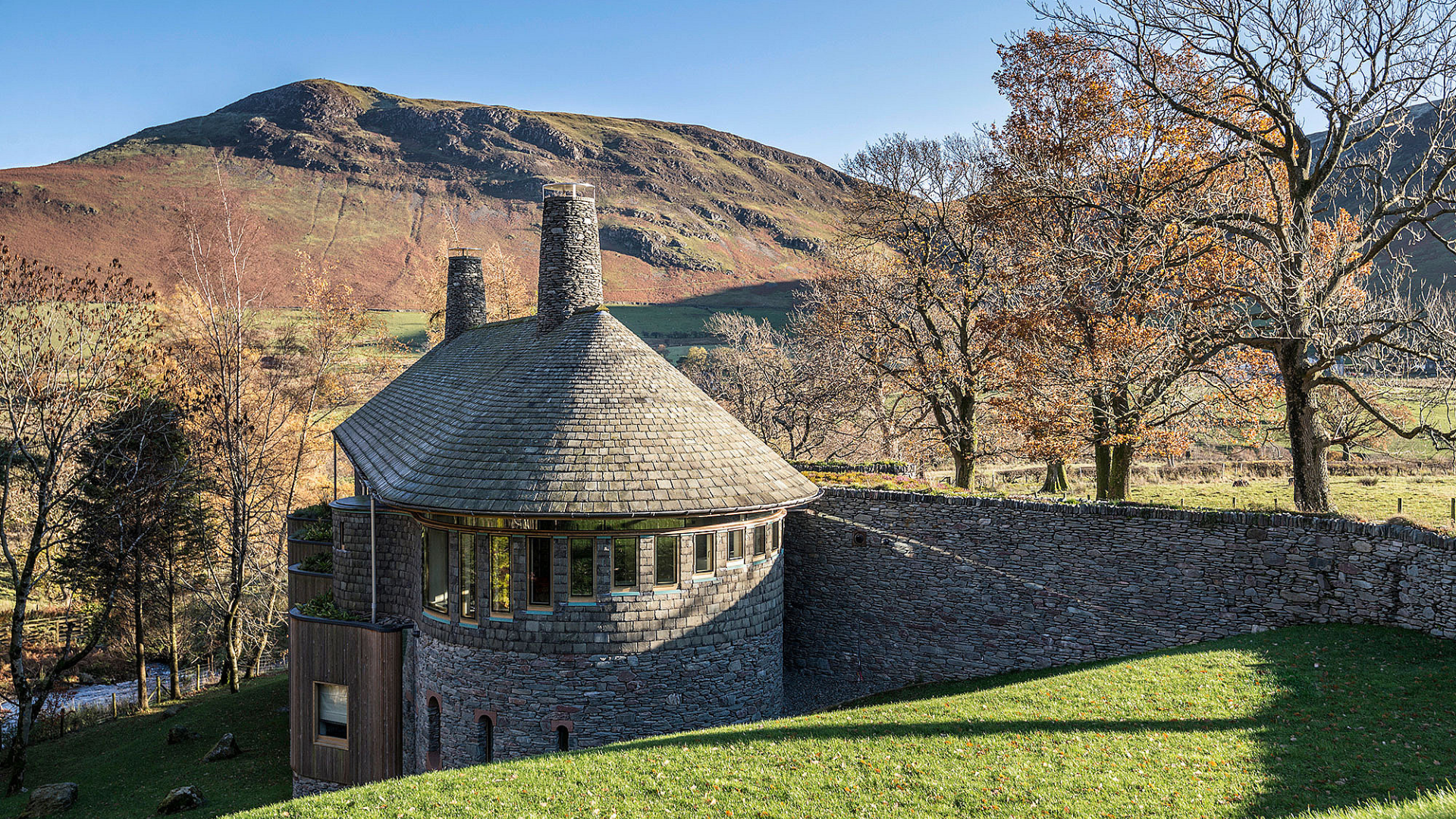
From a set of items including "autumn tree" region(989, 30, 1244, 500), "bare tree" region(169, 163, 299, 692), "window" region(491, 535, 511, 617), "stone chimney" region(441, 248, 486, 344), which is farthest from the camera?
"bare tree" region(169, 163, 299, 692)

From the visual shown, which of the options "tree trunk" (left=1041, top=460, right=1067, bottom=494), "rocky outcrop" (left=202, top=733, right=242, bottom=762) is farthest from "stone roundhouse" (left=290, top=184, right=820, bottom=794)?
"tree trunk" (left=1041, top=460, right=1067, bottom=494)

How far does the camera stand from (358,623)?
51.6 feet

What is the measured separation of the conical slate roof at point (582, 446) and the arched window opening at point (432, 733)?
3926 millimetres

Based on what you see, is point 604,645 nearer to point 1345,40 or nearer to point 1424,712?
point 1424,712

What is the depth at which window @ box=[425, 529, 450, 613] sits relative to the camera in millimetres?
14789

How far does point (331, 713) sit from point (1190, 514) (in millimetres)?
16694

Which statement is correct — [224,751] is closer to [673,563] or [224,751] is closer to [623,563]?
[623,563]

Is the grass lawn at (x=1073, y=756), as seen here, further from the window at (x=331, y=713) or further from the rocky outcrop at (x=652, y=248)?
the rocky outcrop at (x=652, y=248)

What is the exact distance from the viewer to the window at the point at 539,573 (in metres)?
13.8

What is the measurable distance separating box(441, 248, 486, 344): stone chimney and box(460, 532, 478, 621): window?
15.2 m

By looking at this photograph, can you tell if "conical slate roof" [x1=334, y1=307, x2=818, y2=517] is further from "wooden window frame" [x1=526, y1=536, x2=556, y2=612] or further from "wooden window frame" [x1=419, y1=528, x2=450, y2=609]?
"wooden window frame" [x1=419, y1=528, x2=450, y2=609]

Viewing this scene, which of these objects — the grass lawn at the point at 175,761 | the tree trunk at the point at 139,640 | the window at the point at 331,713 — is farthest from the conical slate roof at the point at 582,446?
the tree trunk at the point at 139,640

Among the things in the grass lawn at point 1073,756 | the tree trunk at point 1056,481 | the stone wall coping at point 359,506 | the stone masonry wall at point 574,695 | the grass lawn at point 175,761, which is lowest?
the grass lawn at point 175,761

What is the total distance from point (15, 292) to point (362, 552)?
13.1m
